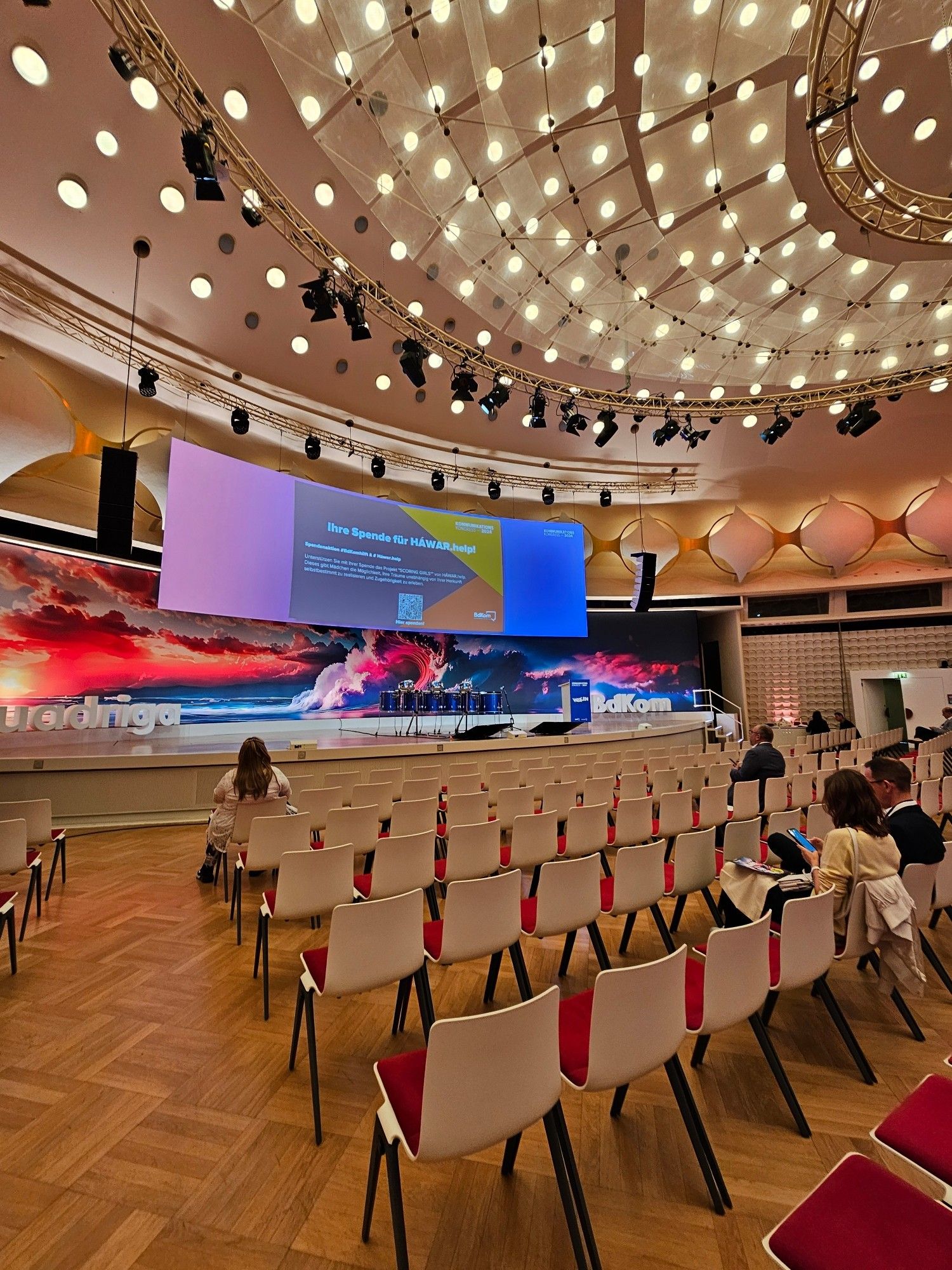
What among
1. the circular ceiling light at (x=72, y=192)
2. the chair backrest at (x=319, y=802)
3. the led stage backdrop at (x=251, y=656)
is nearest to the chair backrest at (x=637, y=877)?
the chair backrest at (x=319, y=802)

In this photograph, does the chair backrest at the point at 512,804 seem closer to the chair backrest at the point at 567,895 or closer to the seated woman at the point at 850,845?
the chair backrest at the point at 567,895

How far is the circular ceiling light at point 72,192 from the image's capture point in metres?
6.12

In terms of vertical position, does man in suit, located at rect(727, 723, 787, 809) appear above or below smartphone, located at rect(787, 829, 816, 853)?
above

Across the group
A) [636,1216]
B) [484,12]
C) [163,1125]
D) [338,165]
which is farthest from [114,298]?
[636,1216]

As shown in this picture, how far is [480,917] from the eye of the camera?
2584 mm

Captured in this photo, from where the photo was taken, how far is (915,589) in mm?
14984

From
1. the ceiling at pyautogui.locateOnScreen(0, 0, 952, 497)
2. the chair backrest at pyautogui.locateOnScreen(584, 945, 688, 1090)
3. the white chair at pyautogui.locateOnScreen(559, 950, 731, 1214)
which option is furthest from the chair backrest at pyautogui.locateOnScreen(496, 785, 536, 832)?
the ceiling at pyautogui.locateOnScreen(0, 0, 952, 497)

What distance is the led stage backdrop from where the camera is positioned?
8727 mm

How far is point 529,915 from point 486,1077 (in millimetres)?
1651

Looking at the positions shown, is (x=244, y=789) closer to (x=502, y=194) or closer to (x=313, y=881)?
(x=313, y=881)

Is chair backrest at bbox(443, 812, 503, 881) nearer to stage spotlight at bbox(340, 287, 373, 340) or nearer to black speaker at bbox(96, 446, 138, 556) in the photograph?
black speaker at bbox(96, 446, 138, 556)

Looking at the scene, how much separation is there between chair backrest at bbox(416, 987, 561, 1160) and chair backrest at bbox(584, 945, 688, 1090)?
169mm

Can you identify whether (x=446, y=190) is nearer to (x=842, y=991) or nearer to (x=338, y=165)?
(x=338, y=165)

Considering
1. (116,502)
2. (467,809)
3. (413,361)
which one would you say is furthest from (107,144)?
(467,809)
